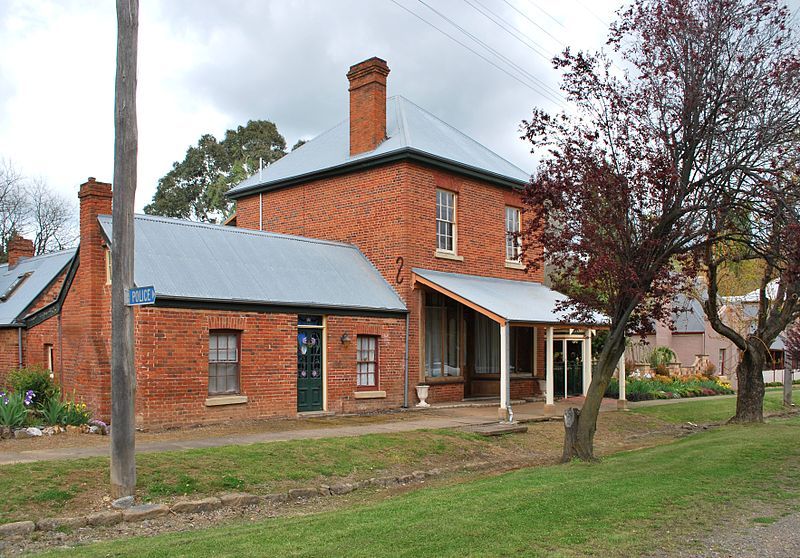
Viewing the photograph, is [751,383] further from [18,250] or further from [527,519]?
[18,250]

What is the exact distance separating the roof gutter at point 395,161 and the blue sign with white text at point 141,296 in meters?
12.2

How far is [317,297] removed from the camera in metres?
19.0

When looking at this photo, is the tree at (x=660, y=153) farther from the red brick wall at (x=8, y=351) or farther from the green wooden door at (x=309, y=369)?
the red brick wall at (x=8, y=351)

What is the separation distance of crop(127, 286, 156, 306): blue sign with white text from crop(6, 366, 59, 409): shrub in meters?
8.27

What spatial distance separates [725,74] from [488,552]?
9.51 metres

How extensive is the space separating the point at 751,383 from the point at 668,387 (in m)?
9.28

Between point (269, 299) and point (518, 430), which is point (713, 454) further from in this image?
point (269, 299)

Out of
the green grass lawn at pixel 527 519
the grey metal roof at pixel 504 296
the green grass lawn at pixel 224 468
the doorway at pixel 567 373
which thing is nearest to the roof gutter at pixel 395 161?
the grey metal roof at pixel 504 296

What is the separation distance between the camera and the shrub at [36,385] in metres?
16.6

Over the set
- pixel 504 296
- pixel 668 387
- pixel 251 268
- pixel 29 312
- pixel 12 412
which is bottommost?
pixel 668 387

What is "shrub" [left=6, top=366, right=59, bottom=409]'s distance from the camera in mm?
16562

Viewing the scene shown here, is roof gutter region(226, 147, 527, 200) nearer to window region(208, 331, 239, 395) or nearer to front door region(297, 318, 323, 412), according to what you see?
front door region(297, 318, 323, 412)

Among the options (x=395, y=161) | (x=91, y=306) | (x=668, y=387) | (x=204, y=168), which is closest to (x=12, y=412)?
(x=91, y=306)

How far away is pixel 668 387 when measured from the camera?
2931 cm
